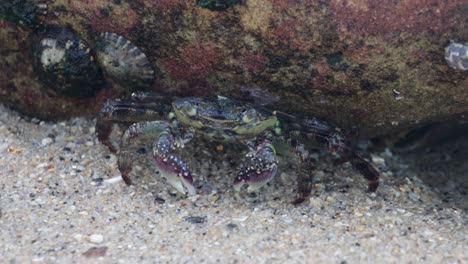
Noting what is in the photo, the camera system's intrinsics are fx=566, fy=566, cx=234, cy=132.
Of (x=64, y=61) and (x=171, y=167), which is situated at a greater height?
(x=64, y=61)

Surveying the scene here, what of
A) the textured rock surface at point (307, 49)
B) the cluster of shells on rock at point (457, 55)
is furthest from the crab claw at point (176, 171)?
the cluster of shells on rock at point (457, 55)

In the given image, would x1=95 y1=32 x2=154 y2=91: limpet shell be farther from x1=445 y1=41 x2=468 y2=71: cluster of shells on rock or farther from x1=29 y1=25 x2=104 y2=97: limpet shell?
x1=445 y1=41 x2=468 y2=71: cluster of shells on rock

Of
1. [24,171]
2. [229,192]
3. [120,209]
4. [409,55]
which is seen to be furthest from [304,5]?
[24,171]

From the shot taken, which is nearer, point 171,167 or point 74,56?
point 171,167

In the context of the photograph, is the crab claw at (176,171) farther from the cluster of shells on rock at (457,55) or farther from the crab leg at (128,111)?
the cluster of shells on rock at (457,55)

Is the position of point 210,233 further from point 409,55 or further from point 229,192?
point 409,55

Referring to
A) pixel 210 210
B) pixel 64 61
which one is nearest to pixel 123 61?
pixel 64 61

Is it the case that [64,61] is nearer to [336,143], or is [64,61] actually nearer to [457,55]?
[336,143]
